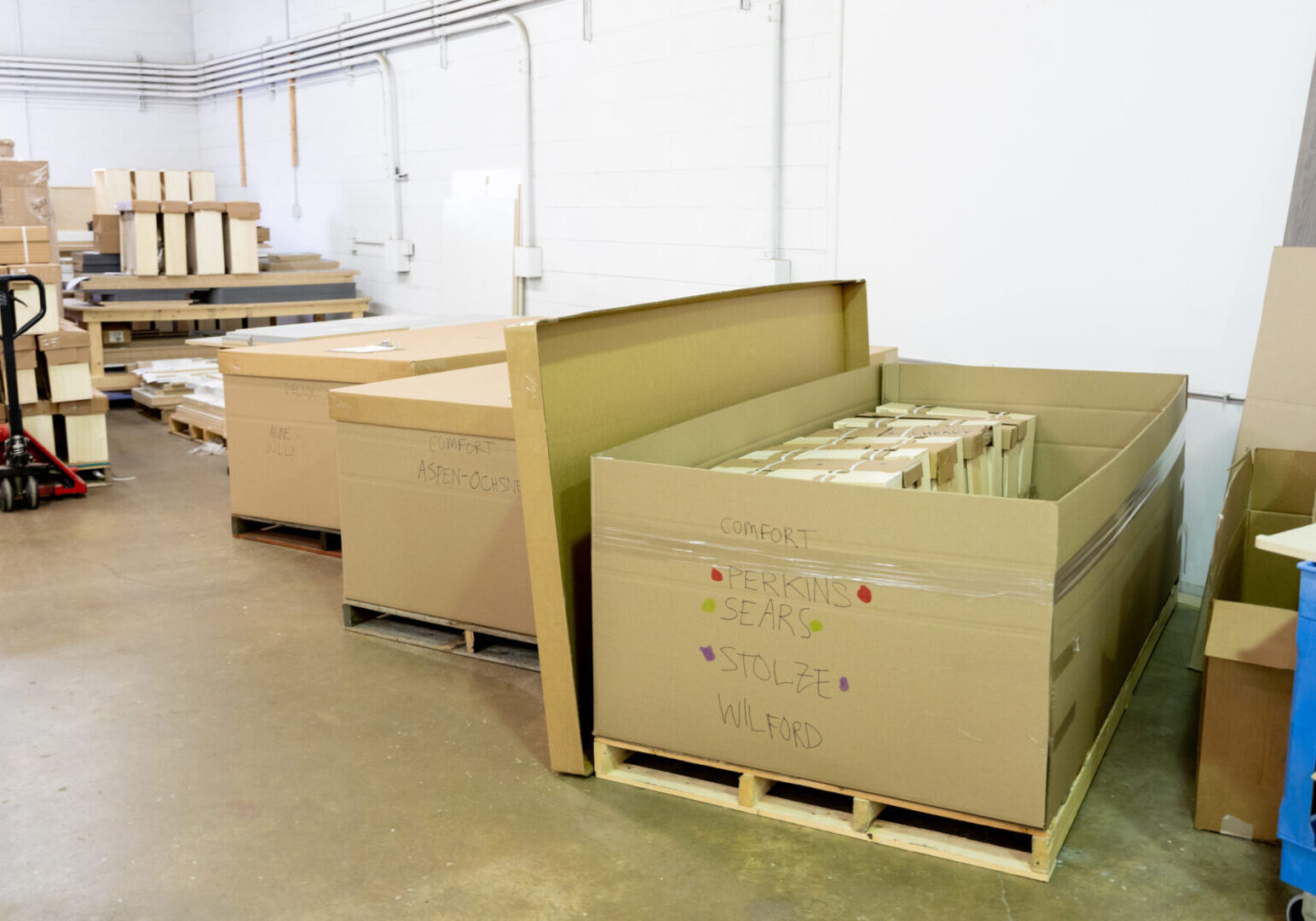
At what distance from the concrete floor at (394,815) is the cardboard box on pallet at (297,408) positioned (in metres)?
0.75

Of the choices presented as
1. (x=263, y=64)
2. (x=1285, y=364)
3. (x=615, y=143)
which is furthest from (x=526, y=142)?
(x=1285, y=364)

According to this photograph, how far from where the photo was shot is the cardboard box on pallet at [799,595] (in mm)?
1980

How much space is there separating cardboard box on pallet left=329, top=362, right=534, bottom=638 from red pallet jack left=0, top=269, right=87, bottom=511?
2.33m

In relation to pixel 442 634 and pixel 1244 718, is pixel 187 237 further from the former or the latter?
pixel 1244 718

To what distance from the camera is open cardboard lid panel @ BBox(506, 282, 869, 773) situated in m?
2.31

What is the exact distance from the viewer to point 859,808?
2158 millimetres

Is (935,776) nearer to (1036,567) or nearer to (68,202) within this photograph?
(1036,567)

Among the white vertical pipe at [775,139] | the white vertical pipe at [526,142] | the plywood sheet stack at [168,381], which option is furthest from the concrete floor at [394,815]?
the plywood sheet stack at [168,381]

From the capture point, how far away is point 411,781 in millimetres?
2453

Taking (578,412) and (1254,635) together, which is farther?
(578,412)

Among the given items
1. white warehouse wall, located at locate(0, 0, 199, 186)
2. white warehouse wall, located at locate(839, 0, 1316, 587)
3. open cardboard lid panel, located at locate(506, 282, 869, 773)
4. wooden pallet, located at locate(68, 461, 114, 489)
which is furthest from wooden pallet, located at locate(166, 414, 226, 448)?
white warehouse wall, located at locate(0, 0, 199, 186)

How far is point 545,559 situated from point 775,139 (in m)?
3.11

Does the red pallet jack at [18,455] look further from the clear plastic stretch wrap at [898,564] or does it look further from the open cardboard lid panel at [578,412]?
the clear plastic stretch wrap at [898,564]

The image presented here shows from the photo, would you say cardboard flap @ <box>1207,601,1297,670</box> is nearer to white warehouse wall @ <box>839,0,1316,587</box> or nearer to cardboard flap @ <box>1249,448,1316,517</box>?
cardboard flap @ <box>1249,448,1316,517</box>
